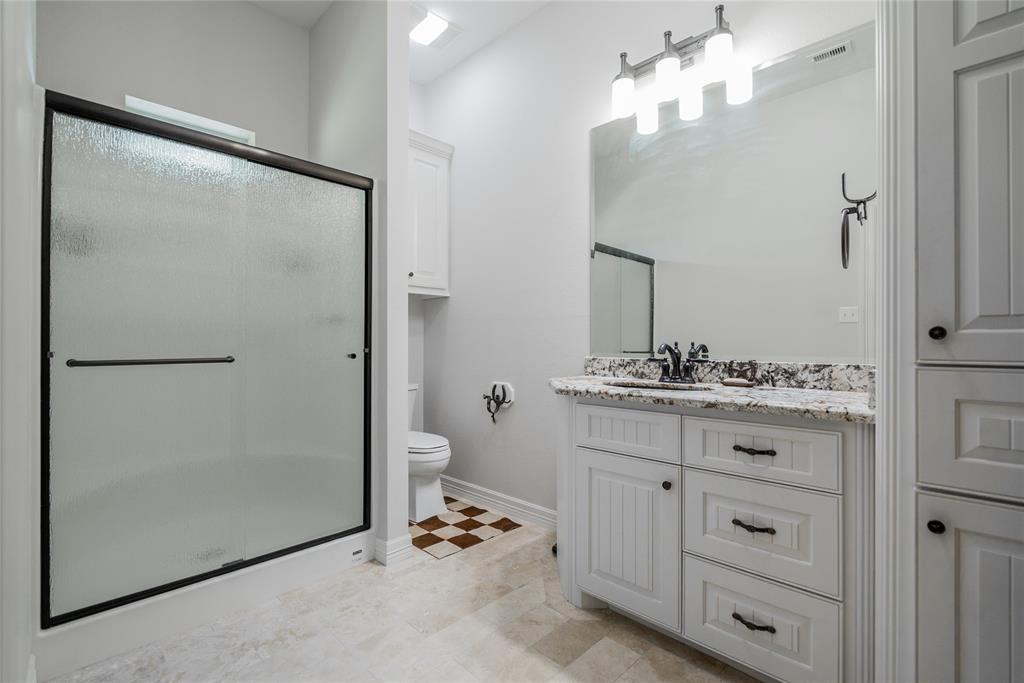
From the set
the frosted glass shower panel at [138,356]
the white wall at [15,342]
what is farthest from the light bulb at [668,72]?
the white wall at [15,342]

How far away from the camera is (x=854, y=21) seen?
1606 millimetres

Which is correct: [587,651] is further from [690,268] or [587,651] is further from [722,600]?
[690,268]

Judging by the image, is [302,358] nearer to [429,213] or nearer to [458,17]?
[429,213]

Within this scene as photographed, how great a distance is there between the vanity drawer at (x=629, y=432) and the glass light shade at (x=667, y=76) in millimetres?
1325

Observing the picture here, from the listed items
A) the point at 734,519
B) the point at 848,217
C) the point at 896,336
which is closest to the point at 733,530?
the point at 734,519

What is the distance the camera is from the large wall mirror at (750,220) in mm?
1625

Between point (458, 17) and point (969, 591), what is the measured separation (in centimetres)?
303

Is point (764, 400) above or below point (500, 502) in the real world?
above

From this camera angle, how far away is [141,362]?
156 centimetres

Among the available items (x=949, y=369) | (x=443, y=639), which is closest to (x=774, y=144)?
(x=949, y=369)

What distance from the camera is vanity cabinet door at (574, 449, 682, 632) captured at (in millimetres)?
1487

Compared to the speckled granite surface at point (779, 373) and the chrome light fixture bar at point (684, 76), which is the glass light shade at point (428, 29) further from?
the speckled granite surface at point (779, 373)

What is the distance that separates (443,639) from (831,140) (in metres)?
2.11

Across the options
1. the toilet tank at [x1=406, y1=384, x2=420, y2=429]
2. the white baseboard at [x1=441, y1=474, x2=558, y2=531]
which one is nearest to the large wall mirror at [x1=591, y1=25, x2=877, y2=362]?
the white baseboard at [x1=441, y1=474, x2=558, y2=531]
